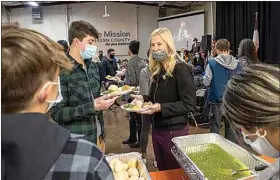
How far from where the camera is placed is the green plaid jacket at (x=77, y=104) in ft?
4.86

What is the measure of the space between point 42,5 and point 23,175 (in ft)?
31.2

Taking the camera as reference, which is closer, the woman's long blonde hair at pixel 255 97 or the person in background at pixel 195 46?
the woman's long blonde hair at pixel 255 97

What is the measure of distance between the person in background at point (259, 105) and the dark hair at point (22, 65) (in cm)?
47

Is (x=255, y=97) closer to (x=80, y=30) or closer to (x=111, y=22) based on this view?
(x=80, y=30)

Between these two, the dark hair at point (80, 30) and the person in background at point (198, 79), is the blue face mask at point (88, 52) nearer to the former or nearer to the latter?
the dark hair at point (80, 30)


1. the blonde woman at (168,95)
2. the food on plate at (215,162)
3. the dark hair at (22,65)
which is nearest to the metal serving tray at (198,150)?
the food on plate at (215,162)

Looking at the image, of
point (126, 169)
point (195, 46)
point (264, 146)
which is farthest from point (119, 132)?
point (195, 46)

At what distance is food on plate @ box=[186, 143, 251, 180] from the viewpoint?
47.7 inches

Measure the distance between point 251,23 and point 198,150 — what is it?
202 inches

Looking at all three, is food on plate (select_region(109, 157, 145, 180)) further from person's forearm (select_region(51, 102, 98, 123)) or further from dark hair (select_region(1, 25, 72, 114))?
dark hair (select_region(1, 25, 72, 114))

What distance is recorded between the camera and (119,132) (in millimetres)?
4258

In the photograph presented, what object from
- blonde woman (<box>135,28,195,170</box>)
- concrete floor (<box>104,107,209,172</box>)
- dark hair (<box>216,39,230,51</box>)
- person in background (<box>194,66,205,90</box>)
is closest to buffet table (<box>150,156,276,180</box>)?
blonde woman (<box>135,28,195,170</box>)

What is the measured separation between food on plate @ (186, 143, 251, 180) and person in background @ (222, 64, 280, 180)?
1.56ft

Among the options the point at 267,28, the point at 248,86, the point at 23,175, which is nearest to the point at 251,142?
the point at 248,86
